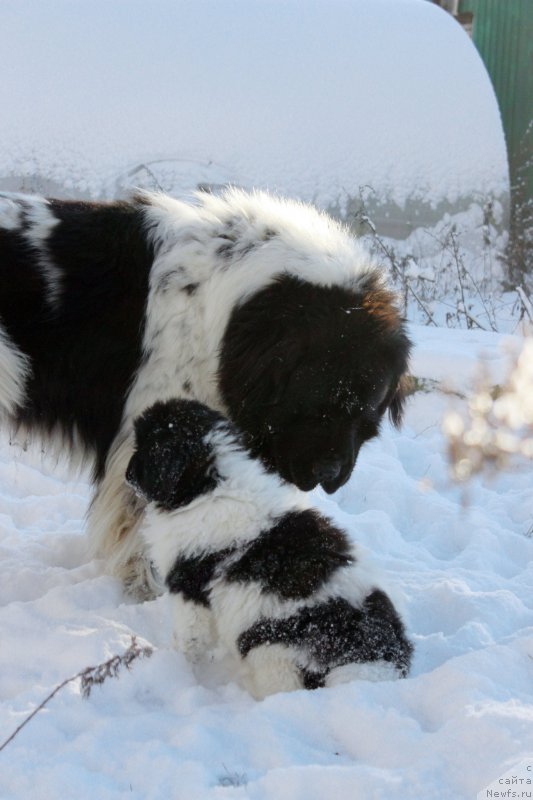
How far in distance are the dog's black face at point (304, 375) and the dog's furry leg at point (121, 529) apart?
544 mm

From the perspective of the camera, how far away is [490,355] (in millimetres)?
5715

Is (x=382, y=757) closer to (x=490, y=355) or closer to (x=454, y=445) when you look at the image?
(x=454, y=445)

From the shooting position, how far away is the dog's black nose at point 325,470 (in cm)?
337

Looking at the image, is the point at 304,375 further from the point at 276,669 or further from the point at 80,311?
the point at 276,669

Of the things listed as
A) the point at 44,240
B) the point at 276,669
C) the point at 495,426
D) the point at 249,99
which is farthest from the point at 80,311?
the point at 249,99

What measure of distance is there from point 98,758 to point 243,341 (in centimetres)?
164

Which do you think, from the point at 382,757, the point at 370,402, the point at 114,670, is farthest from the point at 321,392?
the point at 382,757

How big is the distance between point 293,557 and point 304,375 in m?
0.84

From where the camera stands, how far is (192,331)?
3.55 meters

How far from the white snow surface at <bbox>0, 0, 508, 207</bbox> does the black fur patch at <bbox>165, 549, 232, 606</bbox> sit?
5655 mm

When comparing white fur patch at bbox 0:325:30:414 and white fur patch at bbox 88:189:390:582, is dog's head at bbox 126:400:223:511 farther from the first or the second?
white fur patch at bbox 0:325:30:414

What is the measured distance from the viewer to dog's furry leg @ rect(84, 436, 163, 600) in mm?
3646

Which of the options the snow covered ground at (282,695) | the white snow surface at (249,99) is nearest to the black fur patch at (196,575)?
the snow covered ground at (282,695)

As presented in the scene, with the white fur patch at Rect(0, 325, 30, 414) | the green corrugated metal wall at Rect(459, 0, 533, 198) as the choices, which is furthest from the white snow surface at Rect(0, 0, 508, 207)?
the white fur patch at Rect(0, 325, 30, 414)
